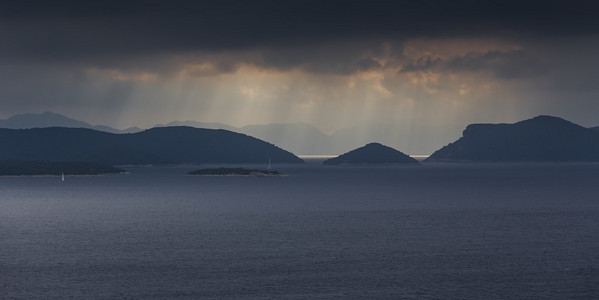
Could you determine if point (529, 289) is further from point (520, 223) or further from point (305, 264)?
point (520, 223)

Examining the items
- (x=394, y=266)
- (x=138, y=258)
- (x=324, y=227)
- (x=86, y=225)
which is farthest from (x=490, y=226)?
(x=86, y=225)

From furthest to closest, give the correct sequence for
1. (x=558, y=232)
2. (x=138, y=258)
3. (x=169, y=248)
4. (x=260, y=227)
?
(x=260, y=227) → (x=558, y=232) → (x=169, y=248) → (x=138, y=258)

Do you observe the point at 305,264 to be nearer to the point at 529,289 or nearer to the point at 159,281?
the point at 159,281

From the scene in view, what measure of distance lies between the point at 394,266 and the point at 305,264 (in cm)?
793

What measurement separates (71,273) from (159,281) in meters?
8.83

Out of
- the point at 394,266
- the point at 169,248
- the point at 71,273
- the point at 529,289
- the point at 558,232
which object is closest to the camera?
the point at 529,289

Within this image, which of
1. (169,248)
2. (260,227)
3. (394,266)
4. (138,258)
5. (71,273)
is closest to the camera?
(71,273)

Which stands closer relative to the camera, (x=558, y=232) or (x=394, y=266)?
(x=394, y=266)

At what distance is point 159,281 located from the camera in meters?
49.5

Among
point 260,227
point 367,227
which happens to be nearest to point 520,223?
point 367,227

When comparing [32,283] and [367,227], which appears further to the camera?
[367,227]

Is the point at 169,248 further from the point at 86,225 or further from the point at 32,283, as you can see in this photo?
the point at 86,225

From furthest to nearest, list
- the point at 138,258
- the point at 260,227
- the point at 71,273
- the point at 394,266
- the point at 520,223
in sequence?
the point at 520,223, the point at 260,227, the point at 138,258, the point at 394,266, the point at 71,273

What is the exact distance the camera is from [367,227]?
89.1m
